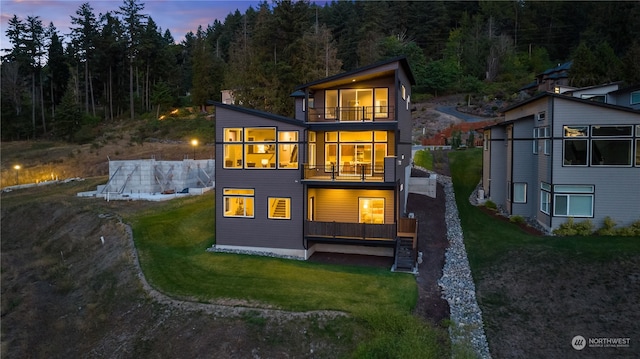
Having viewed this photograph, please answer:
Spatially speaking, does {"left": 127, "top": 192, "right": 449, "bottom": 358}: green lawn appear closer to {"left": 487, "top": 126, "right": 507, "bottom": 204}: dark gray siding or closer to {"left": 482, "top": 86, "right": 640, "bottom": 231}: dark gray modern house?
{"left": 482, "top": 86, "right": 640, "bottom": 231}: dark gray modern house

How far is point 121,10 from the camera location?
63.7m

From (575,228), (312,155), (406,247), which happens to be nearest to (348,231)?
(406,247)

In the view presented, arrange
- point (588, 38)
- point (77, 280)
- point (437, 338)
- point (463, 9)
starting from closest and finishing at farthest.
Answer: point (437, 338)
point (77, 280)
point (588, 38)
point (463, 9)

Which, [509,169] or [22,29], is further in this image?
[22,29]

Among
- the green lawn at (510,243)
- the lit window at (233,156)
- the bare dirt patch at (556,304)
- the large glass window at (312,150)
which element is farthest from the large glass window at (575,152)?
the lit window at (233,156)

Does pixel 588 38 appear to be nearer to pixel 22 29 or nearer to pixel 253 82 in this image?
pixel 253 82

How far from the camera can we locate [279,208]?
66.8 ft

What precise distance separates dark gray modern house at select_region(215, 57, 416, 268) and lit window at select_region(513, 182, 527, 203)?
326 inches

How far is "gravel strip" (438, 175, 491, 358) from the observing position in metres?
12.9

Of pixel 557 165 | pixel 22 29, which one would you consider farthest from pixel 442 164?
pixel 22 29

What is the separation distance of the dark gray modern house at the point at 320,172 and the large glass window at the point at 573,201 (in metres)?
7.57

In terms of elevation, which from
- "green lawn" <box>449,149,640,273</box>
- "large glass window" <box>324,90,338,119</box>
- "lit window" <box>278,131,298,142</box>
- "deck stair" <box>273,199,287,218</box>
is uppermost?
"large glass window" <box>324,90,338,119</box>

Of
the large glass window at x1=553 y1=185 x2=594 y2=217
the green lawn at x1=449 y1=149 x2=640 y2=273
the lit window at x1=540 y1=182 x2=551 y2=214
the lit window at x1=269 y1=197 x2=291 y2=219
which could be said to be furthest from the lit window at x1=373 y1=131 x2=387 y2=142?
the large glass window at x1=553 y1=185 x2=594 y2=217

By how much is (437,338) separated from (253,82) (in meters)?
35.6
